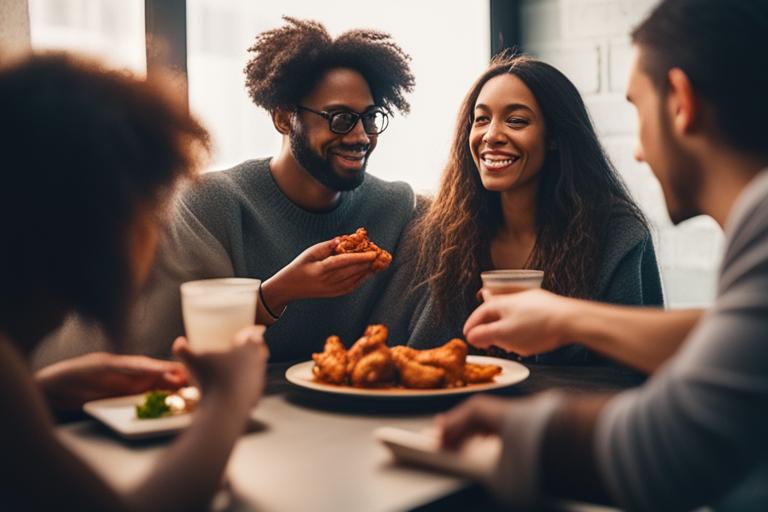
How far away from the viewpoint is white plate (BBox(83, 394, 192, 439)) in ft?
3.89

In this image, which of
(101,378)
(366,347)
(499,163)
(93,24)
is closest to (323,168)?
(499,163)

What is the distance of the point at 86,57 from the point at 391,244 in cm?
170

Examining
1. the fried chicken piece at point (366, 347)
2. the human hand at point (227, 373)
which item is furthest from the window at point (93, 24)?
the human hand at point (227, 373)

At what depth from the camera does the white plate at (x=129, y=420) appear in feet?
3.89

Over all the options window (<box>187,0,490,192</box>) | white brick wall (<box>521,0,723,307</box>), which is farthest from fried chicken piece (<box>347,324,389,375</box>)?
white brick wall (<box>521,0,723,307</box>)

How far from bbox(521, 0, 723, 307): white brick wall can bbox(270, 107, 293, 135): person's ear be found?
1489 mm

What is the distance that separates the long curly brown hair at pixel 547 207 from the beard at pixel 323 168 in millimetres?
288

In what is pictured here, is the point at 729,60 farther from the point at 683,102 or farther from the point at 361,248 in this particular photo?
the point at 361,248

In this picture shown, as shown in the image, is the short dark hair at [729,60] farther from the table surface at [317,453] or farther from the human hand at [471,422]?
the table surface at [317,453]

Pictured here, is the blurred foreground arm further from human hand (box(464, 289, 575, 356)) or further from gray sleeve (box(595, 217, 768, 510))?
gray sleeve (box(595, 217, 768, 510))

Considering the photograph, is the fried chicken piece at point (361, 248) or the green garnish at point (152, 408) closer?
the green garnish at point (152, 408)

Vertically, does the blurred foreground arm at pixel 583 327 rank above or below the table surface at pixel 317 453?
above

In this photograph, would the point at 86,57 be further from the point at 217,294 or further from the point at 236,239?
the point at 236,239

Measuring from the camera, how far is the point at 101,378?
1402mm
